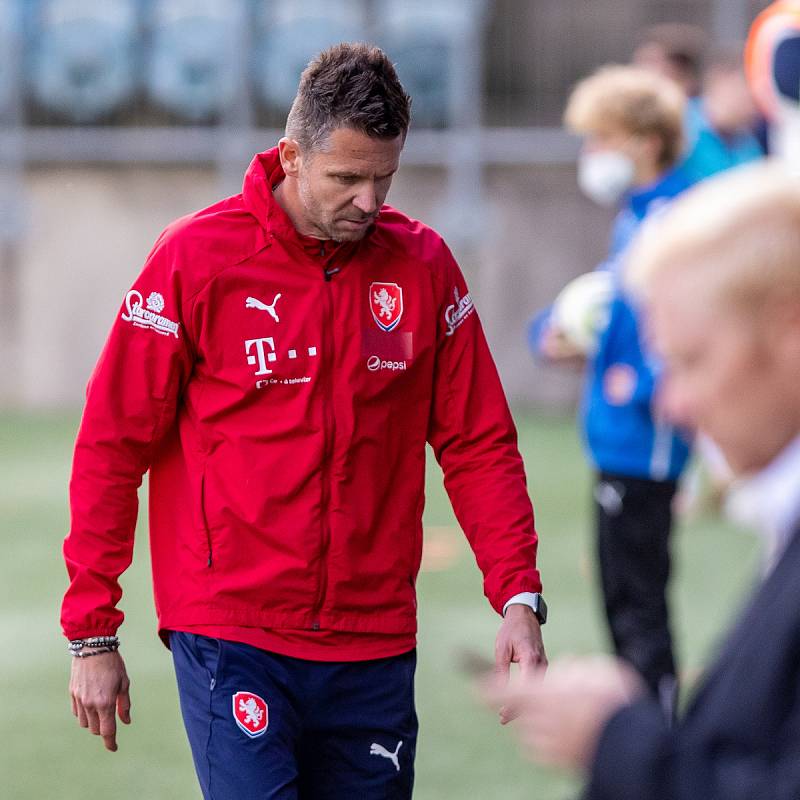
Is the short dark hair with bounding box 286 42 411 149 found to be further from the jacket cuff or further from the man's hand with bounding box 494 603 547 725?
the jacket cuff

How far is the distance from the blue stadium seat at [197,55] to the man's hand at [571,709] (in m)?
12.8

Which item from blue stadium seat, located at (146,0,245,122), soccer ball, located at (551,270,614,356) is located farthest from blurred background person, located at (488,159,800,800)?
blue stadium seat, located at (146,0,245,122)

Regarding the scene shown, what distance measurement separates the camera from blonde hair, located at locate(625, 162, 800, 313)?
1733 mm

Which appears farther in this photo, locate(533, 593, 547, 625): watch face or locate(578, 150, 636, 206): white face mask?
locate(578, 150, 636, 206): white face mask

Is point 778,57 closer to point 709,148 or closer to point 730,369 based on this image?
point 709,148

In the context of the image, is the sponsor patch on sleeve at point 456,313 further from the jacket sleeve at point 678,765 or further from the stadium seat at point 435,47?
the stadium seat at point 435,47

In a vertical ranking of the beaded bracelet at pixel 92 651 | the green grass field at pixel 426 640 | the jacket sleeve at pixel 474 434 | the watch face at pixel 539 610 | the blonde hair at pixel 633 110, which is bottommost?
the green grass field at pixel 426 640

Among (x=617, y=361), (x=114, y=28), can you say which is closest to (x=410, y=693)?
(x=617, y=361)

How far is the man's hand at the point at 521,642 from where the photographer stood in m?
3.25

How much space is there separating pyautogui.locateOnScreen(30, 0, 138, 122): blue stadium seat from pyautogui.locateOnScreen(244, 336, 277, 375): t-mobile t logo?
11647mm

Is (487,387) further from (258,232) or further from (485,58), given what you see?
(485,58)

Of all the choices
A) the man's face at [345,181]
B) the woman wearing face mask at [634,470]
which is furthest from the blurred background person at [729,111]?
the man's face at [345,181]

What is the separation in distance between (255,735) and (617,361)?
2.54 meters

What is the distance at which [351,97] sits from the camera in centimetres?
324
